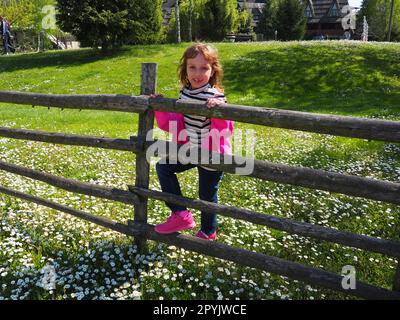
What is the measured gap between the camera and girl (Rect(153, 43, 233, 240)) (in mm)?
4477

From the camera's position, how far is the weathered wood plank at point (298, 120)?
3633mm

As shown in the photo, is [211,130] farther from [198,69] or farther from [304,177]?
[304,177]

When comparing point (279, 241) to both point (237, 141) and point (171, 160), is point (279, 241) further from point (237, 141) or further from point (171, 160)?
point (237, 141)

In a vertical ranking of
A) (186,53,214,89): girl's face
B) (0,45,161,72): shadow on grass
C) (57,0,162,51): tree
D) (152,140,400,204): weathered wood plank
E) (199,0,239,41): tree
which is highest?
(199,0,239,41): tree

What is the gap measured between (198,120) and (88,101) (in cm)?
161

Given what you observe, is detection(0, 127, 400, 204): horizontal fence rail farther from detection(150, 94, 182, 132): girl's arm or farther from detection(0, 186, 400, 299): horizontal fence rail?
detection(0, 186, 400, 299): horizontal fence rail

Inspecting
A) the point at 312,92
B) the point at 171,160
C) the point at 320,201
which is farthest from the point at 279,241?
the point at 312,92

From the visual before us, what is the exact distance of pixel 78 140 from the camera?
5.48 m

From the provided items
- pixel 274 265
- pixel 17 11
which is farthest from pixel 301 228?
pixel 17 11

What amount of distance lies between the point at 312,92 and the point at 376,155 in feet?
37.8

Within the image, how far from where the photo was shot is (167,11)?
233 feet

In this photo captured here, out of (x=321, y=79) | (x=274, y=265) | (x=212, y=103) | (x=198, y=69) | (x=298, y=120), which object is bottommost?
(x=274, y=265)

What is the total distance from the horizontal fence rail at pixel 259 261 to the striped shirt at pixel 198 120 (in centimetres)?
127

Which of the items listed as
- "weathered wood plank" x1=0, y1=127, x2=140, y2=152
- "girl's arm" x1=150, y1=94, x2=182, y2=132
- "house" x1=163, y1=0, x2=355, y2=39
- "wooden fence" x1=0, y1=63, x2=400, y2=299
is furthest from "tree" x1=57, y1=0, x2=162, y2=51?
"house" x1=163, y1=0, x2=355, y2=39
